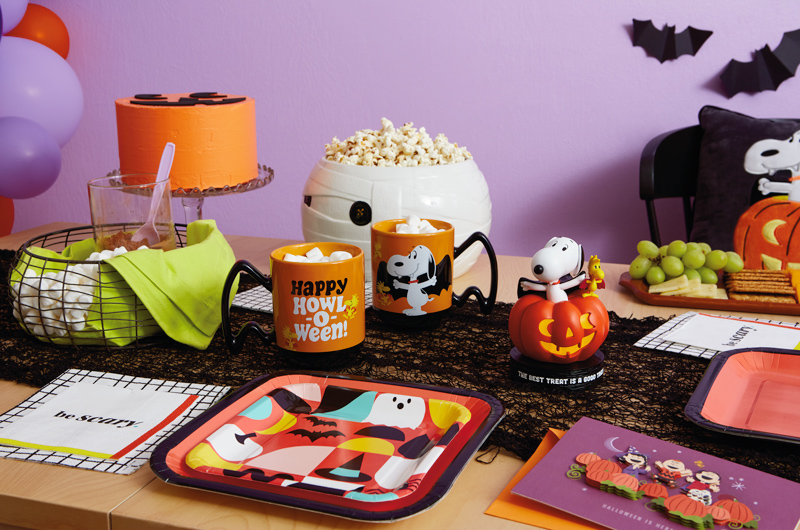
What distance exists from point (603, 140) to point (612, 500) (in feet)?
6.20

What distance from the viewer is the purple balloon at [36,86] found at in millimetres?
2061

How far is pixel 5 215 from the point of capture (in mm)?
2488

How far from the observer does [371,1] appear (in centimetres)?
233

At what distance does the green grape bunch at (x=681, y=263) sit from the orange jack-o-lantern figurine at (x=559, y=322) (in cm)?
39

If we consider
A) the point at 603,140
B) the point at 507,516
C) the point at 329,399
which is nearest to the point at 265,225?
the point at 603,140

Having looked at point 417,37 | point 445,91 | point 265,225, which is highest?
point 417,37

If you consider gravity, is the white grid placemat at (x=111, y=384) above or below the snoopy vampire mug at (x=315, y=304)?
below

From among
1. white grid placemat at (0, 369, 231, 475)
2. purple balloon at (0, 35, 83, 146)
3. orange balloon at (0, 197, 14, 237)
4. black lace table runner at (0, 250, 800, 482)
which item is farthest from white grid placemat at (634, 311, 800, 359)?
orange balloon at (0, 197, 14, 237)

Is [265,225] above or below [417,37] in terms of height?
below

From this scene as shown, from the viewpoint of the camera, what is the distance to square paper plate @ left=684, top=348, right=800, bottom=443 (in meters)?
0.65

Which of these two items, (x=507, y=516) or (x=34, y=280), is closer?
(x=507, y=516)

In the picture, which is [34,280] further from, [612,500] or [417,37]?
[417,37]

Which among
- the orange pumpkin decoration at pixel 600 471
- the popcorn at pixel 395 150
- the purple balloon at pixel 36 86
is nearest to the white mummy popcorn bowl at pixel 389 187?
Result: the popcorn at pixel 395 150

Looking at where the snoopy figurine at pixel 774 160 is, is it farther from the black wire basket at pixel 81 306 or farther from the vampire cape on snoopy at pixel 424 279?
the black wire basket at pixel 81 306
